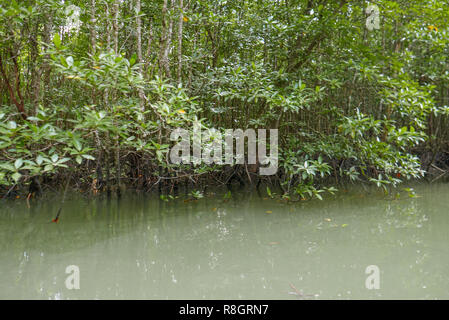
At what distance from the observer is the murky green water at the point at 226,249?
5.07 ft

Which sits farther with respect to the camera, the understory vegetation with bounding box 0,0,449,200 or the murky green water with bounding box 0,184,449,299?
the understory vegetation with bounding box 0,0,449,200

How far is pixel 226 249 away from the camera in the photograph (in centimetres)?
208

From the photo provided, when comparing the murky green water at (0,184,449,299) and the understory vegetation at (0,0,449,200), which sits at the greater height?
the understory vegetation at (0,0,449,200)

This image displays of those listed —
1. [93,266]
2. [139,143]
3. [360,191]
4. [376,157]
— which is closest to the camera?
[93,266]

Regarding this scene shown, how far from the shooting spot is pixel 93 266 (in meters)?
1.82

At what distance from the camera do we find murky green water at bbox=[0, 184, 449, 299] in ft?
5.07

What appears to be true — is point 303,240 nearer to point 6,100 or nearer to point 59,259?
point 59,259

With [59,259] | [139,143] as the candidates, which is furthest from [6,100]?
[59,259]

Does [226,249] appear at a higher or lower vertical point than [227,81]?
lower

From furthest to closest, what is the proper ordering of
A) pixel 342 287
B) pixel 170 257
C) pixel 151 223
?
1. pixel 151 223
2. pixel 170 257
3. pixel 342 287

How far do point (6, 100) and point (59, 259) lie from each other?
2.97 metres

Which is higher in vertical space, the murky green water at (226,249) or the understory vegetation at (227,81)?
the understory vegetation at (227,81)

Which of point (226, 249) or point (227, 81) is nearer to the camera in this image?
point (226, 249)

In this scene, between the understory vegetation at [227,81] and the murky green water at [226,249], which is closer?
the murky green water at [226,249]
